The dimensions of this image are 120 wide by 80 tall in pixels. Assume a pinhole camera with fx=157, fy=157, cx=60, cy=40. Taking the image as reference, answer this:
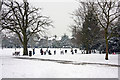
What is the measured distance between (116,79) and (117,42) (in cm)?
2728

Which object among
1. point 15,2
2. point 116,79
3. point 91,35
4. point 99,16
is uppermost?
point 15,2

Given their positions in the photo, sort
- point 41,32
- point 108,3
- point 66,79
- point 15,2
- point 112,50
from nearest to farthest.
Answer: point 66,79 < point 108,3 < point 15,2 < point 41,32 < point 112,50

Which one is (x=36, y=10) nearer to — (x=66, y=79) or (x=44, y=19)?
(x=44, y=19)

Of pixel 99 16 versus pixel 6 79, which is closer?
pixel 6 79

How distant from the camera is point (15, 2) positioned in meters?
32.3

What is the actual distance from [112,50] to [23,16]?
70.9ft

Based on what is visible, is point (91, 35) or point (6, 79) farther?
point (91, 35)

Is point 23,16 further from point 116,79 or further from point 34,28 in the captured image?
point 116,79

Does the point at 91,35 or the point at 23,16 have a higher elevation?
the point at 23,16

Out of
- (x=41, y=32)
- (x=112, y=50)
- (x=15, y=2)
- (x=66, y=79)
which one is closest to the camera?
(x=66, y=79)

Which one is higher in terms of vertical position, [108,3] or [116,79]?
[108,3]

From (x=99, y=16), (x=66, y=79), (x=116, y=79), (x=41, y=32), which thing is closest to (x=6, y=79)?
(x=66, y=79)

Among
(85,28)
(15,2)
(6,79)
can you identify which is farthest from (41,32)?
(6,79)

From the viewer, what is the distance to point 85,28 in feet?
125
